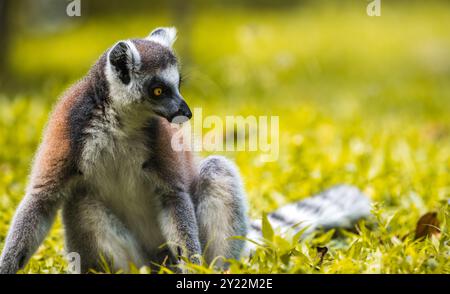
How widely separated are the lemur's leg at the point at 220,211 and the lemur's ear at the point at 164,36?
765mm

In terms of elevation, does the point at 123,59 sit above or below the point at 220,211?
above

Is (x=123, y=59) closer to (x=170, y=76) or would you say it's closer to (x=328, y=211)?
(x=170, y=76)

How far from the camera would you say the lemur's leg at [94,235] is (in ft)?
11.9

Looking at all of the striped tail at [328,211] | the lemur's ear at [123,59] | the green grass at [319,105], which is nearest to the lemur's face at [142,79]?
A: the lemur's ear at [123,59]

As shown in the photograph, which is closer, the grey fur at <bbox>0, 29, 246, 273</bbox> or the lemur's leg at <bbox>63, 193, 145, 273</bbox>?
the grey fur at <bbox>0, 29, 246, 273</bbox>

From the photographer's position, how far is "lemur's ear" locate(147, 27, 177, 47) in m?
3.82

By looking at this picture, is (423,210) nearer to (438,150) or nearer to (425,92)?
(438,150)

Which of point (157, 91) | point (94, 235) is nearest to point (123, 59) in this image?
point (157, 91)

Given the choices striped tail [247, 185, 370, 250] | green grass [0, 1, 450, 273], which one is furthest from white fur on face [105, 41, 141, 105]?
striped tail [247, 185, 370, 250]

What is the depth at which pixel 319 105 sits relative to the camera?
890cm

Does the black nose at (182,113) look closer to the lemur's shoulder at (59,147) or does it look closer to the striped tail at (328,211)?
the lemur's shoulder at (59,147)

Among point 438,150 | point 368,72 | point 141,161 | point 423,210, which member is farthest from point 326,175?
point 368,72

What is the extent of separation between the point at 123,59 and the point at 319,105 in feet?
18.7

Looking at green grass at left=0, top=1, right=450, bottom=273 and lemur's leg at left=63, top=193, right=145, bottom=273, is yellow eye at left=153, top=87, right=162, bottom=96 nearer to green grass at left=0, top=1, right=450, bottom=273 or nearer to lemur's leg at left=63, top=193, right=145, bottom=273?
lemur's leg at left=63, top=193, right=145, bottom=273
